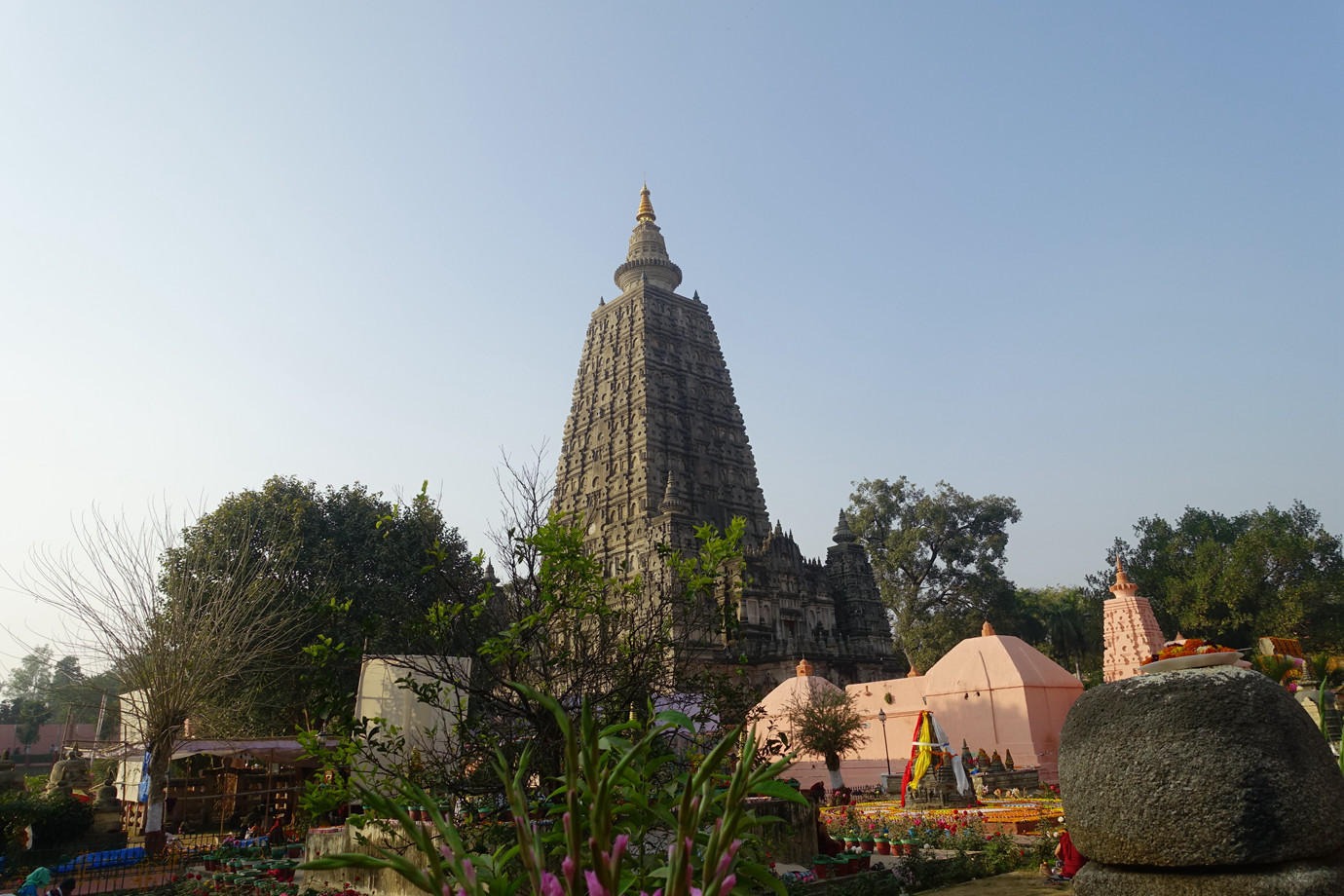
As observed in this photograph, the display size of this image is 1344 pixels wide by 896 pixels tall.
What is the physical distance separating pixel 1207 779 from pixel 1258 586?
170ft

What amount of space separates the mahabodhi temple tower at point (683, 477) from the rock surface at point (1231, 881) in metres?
34.6

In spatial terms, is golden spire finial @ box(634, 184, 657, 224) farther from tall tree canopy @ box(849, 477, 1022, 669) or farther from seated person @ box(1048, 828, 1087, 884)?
seated person @ box(1048, 828, 1087, 884)

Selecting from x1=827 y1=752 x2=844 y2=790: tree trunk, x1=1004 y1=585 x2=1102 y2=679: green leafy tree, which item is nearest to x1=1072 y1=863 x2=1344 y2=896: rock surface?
x1=827 y1=752 x2=844 y2=790: tree trunk

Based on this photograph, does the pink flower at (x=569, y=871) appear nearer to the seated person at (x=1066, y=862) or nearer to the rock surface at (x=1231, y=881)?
the rock surface at (x=1231, y=881)

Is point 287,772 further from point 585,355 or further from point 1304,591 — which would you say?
point 1304,591

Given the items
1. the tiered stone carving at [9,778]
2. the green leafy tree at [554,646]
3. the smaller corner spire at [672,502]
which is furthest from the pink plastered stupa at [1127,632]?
the tiered stone carving at [9,778]

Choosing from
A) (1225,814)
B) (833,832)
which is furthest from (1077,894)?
(833,832)

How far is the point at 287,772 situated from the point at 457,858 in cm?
2279

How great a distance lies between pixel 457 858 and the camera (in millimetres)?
1845

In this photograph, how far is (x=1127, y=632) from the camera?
30766 mm

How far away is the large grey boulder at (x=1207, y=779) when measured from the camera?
3752 millimetres

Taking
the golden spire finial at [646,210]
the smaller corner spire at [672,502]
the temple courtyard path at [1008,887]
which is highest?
the golden spire finial at [646,210]

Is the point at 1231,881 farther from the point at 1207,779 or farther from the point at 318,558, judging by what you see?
the point at 318,558

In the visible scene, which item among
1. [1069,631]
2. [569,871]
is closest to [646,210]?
[1069,631]
